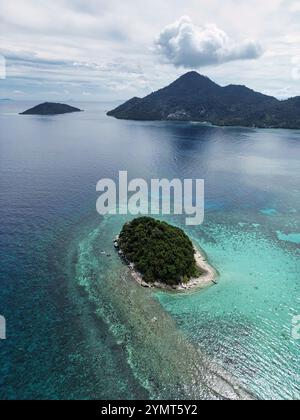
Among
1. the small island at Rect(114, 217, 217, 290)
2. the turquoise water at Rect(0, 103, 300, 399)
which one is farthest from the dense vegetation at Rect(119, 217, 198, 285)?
the turquoise water at Rect(0, 103, 300, 399)

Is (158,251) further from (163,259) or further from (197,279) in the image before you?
(197,279)

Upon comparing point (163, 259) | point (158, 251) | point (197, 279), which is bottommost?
point (197, 279)

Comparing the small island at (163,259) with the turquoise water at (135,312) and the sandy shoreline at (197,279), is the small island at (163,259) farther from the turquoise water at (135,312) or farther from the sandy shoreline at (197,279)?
the turquoise water at (135,312)

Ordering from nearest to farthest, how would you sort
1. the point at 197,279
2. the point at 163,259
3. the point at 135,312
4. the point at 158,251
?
the point at 135,312
the point at 163,259
the point at 197,279
the point at 158,251

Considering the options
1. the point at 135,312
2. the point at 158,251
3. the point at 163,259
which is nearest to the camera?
the point at 135,312

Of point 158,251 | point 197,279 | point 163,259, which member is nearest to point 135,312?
point 163,259

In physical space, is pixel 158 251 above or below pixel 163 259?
above

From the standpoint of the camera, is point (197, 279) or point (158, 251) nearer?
point (197, 279)

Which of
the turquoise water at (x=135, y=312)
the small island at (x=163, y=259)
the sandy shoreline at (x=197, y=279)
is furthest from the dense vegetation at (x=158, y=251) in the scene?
the turquoise water at (x=135, y=312)
